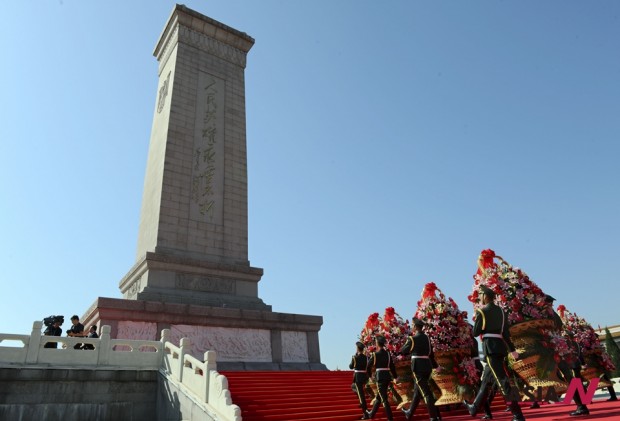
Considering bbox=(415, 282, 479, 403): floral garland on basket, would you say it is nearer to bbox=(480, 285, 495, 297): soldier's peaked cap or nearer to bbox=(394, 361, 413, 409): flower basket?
bbox=(394, 361, 413, 409): flower basket

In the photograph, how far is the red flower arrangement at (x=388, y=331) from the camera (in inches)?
348

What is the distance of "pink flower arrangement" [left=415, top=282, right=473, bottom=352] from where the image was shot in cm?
773

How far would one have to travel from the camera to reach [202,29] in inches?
758

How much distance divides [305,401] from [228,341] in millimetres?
5221

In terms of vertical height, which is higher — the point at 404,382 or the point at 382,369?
the point at 382,369

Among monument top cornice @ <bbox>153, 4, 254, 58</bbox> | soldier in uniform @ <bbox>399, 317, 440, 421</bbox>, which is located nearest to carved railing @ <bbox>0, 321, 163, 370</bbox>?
soldier in uniform @ <bbox>399, 317, 440, 421</bbox>

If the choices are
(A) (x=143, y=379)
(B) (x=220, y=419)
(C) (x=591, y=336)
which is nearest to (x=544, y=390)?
(B) (x=220, y=419)

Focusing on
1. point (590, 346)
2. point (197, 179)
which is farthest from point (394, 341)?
point (197, 179)

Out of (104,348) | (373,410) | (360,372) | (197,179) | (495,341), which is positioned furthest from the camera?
(197,179)

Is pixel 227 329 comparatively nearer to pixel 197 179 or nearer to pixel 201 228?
pixel 201 228

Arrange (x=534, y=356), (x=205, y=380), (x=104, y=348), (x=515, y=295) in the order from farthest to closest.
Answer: (x=104, y=348) → (x=205, y=380) → (x=515, y=295) → (x=534, y=356)

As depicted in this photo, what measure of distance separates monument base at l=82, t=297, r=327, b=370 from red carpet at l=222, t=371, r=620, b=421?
2.93 m

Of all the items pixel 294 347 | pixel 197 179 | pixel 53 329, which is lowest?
pixel 53 329

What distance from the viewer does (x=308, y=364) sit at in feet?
48.8
